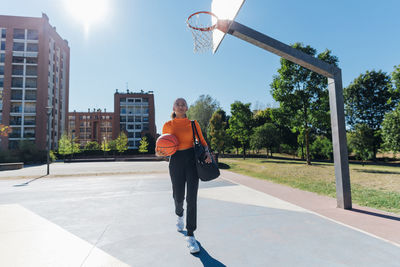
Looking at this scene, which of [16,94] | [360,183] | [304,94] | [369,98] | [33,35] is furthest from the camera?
[33,35]

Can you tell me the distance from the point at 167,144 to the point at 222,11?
12.0 ft

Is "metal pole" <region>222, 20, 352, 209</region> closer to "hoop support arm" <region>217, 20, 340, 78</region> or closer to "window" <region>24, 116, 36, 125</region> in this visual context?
"hoop support arm" <region>217, 20, 340, 78</region>

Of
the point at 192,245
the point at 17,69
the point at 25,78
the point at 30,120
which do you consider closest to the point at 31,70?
the point at 25,78

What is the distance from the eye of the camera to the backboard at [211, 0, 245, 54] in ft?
13.5

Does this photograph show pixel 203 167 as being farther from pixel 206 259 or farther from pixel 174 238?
pixel 174 238

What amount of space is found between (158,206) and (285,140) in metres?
37.6

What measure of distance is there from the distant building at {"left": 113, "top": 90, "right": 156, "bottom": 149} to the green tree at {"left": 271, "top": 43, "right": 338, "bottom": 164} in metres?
42.3

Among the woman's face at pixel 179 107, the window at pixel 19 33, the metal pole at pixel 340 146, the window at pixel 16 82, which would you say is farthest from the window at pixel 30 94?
the metal pole at pixel 340 146

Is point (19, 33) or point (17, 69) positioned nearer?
point (17, 69)

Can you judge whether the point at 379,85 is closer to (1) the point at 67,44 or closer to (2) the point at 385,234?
(2) the point at 385,234

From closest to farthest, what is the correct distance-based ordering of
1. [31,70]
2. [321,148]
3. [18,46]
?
[321,148] → [18,46] → [31,70]

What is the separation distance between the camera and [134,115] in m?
55.3

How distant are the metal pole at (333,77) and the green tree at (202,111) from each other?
111ft

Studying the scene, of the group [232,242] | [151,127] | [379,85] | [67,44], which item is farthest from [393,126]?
[67,44]
